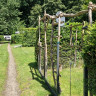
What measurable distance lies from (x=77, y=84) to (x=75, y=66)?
2.44m

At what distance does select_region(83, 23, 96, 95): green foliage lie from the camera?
228 centimetres

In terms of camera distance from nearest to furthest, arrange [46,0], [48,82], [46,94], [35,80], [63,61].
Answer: [46,94] → [48,82] → [35,80] → [63,61] → [46,0]

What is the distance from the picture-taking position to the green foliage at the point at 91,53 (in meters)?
2.28

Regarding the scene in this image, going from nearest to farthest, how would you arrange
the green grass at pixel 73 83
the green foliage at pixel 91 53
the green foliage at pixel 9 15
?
the green foliage at pixel 91 53 → the green grass at pixel 73 83 → the green foliage at pixel 9 15

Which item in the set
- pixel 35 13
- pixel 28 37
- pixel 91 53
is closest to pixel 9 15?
pixel 35 13

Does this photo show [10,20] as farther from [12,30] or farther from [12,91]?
[12,91]

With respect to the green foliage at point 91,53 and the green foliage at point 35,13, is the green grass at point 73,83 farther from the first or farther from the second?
the green foliage at point 35,13

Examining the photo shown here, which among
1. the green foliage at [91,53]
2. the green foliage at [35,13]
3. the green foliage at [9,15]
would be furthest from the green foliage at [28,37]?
the green foliage at [91,53]

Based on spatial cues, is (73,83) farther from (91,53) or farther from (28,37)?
(28,37)

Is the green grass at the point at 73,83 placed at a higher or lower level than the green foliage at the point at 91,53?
lower

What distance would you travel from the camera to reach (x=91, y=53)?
2369 mm

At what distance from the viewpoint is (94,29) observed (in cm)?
224

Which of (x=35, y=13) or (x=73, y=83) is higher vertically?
(x=35, y=13)

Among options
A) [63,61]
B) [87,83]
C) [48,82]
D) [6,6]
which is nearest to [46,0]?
[6,6]
